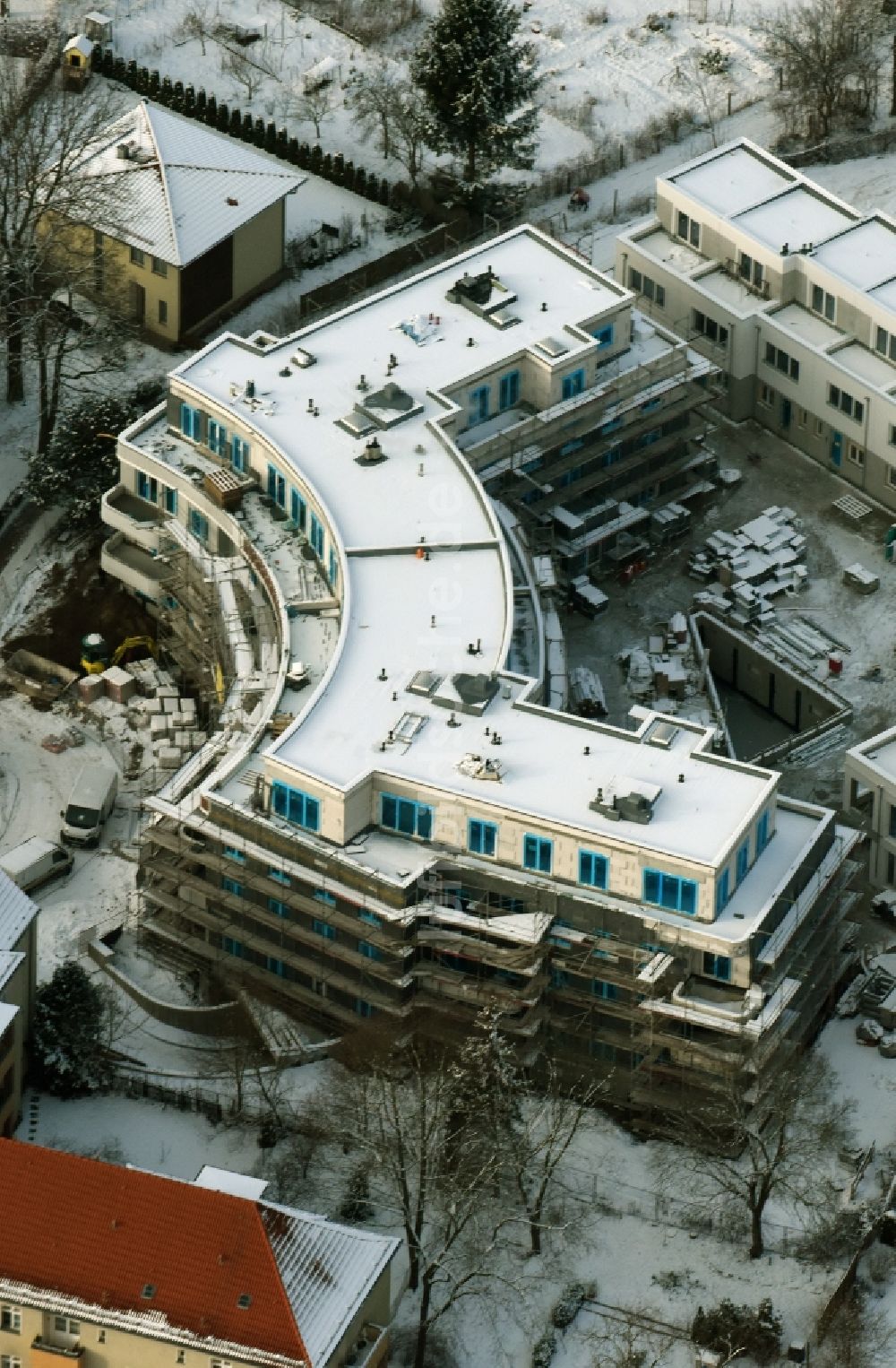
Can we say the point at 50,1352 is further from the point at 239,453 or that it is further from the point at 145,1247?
the point at 239,453

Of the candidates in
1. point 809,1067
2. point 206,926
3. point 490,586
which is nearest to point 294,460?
point 490,586

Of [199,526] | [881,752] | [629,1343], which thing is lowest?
[629,1343]

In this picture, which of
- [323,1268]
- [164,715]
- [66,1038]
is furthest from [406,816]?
[164,715]

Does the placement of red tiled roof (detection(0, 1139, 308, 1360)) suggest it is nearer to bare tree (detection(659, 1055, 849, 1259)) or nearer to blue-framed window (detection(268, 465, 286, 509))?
bare tree (detection(659, 1055, 849, 1259))

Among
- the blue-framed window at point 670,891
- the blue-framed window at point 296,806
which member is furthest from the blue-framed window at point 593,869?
the blue-framed window at point 296,806

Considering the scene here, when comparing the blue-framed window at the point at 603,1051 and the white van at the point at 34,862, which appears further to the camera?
the white van at the point at 34,862

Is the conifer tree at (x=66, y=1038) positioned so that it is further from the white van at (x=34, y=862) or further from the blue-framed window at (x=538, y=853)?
the blue-framed window at (x=538, y=853)
